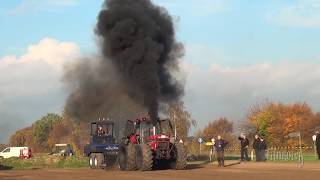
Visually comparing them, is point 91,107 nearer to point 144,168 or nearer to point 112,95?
point 112,95

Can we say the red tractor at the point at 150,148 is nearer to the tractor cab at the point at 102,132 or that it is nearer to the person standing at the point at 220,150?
the person standing at the point at 220,150

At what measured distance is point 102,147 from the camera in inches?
1258

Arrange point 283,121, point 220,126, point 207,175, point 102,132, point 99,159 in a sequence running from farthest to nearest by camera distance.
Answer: point 220,126
point 283,121
point 102,132
point 99,159
point 207,175

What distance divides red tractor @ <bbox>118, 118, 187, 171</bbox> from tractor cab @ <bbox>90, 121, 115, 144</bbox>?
4981 millimetres

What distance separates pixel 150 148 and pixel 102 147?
6617 millimetres

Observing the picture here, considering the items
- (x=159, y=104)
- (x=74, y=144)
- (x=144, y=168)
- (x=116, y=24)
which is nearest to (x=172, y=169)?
(x=144, y=168)

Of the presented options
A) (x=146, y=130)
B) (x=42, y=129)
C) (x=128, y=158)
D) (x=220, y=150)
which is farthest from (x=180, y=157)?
(x=42, y=129)

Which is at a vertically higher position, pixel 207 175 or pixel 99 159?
pixel 99 159

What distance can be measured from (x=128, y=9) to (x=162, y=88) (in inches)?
215

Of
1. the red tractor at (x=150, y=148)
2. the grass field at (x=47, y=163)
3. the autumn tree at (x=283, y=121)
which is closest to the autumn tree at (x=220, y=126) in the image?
the autumn tree at (x=283, y=121)

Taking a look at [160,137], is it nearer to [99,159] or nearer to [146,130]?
[146,130]

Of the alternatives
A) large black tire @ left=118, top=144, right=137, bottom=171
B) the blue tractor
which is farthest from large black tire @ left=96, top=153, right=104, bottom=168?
large black tire @ left=118, top=144, right=137, bottom=171

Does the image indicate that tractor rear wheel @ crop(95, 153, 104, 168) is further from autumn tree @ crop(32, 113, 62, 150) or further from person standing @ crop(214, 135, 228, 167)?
autumn tree @ crop(32, 113, 62, 150)

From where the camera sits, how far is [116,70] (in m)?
32.9
